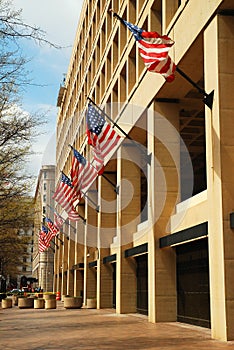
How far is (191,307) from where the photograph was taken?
20.5 metres

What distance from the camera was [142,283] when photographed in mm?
27875

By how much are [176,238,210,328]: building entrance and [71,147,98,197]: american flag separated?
32.5 feet

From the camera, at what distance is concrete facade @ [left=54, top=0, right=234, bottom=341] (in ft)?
50.6

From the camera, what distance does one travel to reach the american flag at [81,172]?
101 ft

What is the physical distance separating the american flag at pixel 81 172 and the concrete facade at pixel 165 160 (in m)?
1.84

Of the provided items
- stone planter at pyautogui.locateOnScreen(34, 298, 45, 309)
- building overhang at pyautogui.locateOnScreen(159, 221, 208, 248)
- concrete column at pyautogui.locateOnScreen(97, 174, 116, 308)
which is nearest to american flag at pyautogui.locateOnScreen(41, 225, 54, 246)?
stone planter at pyautogui.locateOnScreen(34, 298, 45, 309)

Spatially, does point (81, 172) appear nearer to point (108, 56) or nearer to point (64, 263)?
point (108, 56)

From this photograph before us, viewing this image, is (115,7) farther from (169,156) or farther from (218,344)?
(218,344)

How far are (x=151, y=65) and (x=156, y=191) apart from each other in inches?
321

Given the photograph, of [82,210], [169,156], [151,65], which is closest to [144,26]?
[169,156]

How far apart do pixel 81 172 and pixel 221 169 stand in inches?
724

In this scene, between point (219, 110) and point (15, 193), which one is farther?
point (15, 193)

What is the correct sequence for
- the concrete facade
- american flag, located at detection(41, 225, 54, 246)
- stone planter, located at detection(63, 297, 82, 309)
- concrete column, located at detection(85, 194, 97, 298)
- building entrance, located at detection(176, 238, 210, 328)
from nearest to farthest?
the concrete facade, building entrance, located at detection(176, 238, 210, 328), stone planter, located at detection(63, 297, 82, 309), concrete column, located at detection(85, 194, 97, 298), american flag, located at detection(41, 225, 54, 246)

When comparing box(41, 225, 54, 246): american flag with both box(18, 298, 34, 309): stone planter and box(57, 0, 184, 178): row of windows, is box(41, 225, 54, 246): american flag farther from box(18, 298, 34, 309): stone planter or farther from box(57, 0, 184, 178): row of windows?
box(18, 298, 34, 309): stone planter
